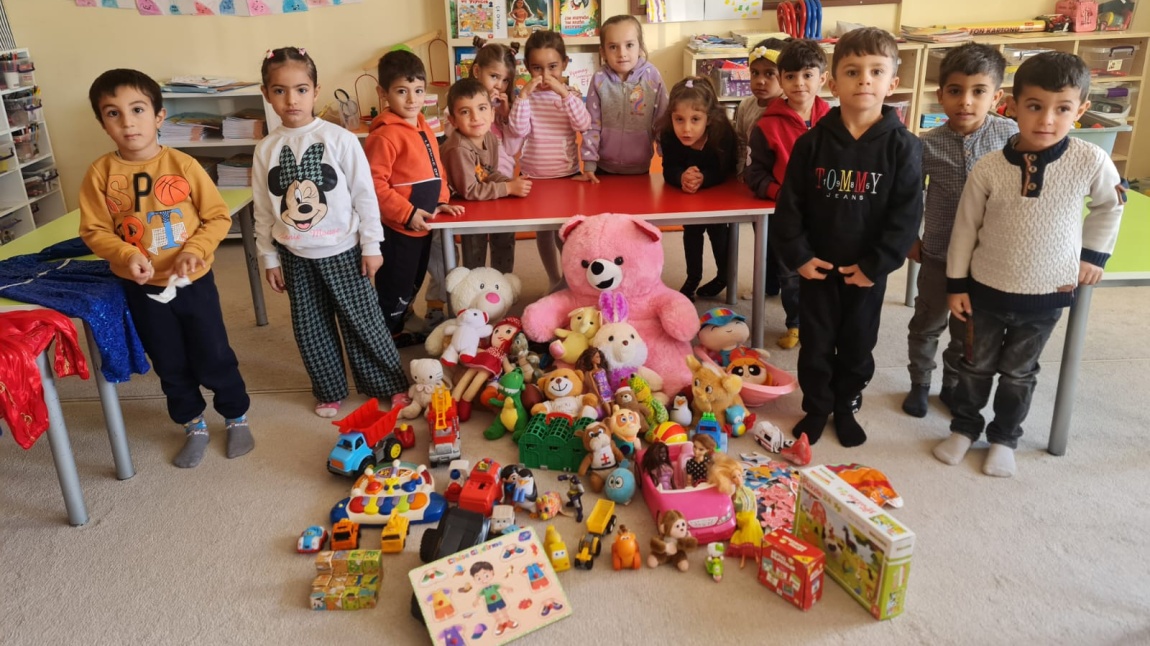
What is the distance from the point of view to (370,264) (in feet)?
8.50

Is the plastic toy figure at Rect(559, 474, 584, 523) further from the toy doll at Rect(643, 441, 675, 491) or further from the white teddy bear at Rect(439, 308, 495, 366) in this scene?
the white teddy bear at Rect(439, 308, 495, 366)

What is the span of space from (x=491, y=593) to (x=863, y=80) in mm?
1484

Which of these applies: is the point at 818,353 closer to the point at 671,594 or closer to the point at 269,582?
the point at 671,594

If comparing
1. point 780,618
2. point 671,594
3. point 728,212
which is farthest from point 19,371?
point 728,212

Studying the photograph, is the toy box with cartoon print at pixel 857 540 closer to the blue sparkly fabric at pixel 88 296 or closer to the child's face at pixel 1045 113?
the child's face at pixel 1045 113

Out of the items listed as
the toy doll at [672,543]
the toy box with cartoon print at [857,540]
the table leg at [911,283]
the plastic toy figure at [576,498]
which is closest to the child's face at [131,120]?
the plastic toy figure at [576,498]

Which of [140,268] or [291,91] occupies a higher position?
[291,91]

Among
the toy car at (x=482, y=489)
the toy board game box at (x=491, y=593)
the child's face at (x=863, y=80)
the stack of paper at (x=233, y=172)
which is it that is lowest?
the toy board game box at (x=491, y=593)

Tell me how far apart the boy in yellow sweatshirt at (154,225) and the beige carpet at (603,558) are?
0.31 m

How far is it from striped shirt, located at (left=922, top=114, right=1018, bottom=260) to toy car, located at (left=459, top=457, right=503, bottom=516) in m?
1.36

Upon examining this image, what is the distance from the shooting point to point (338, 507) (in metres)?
2.18

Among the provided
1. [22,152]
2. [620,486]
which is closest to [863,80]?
[620,486]

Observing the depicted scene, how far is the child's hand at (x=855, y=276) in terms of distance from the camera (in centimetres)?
228

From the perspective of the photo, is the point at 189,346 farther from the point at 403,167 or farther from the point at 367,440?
the point at 403,167
